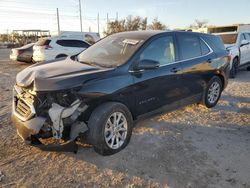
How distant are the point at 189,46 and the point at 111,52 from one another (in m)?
1.71

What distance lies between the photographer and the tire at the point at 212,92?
232 inches

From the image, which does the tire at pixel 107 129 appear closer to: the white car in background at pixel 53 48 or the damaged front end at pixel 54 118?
the damaged front end at pixel 54 118

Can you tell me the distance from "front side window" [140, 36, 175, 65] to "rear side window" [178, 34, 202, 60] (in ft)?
1.00

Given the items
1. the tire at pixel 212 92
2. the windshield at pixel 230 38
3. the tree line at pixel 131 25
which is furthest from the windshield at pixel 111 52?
the tree line at pixel 131 25

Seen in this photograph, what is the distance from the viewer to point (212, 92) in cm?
607

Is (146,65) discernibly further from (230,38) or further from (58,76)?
(230,38)

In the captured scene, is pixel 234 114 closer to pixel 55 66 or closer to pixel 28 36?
pixel 55 66

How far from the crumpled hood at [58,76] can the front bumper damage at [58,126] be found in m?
0.25

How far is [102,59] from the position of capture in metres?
4.41

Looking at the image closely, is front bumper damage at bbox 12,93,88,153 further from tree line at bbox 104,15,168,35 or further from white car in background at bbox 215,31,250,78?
tree line at bbox 104,15,168,35

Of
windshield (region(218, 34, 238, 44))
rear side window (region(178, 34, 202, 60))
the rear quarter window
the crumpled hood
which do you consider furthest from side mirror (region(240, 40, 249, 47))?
the crumpled hood

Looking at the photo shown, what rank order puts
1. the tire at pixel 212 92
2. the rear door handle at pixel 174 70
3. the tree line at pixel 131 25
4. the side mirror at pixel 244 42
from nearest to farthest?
1. the rear door handle at pixel 174 70
2. the tire at pixel 212 92
3. the side mirror at pixel 244 42
4. the tree line at pixel 131 25

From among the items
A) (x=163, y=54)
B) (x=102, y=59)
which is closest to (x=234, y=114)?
(x=163, y=54)

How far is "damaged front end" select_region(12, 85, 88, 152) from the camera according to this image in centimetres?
336
